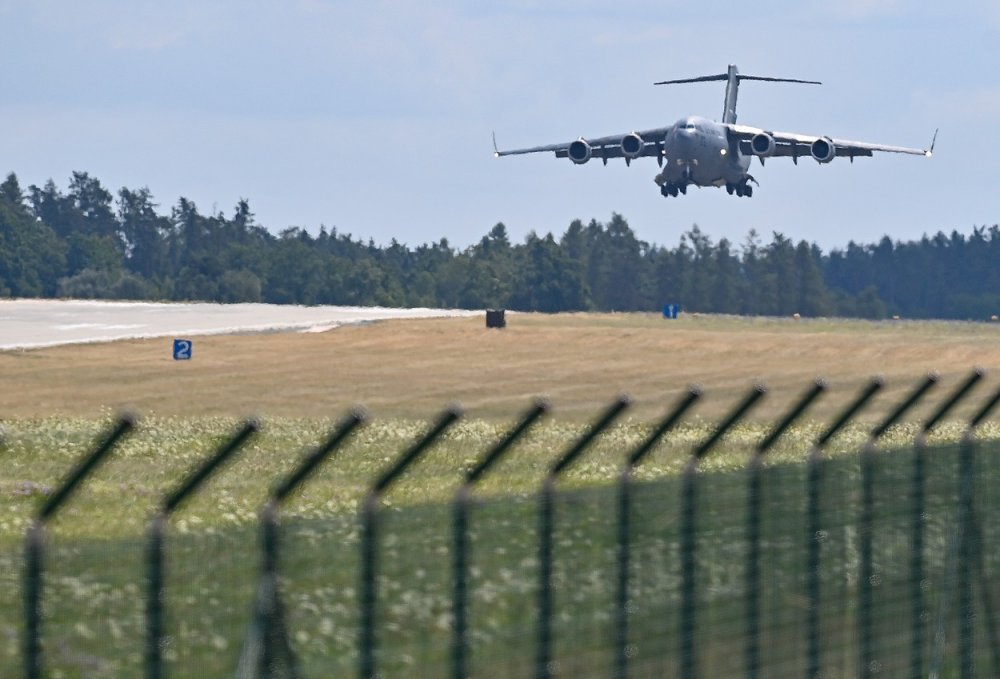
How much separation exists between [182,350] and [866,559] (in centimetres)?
4663

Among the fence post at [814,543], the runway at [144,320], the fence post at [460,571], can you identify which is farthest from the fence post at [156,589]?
the runway at [144,320]

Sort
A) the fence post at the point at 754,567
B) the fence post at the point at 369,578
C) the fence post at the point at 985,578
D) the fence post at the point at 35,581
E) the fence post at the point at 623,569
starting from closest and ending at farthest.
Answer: the fence post at the point at 35,581, the fence post at the point at 369,578, the fence post at the point at 623,569, the fence post at the point at 754,567, the fence post at the point at 985,578

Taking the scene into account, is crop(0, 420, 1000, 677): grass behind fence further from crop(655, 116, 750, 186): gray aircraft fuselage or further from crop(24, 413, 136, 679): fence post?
crop(655, 116, 750, 186): gray aircraft fuselage

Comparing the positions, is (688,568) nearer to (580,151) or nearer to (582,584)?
(582,584)

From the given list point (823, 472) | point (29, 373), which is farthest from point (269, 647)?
point (29, 373)

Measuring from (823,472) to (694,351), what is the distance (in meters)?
57.2

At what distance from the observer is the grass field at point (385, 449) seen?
443 centimetres

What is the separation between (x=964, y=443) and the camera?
7273 millimetres

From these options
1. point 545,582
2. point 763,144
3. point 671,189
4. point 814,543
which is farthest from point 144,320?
point 545,582

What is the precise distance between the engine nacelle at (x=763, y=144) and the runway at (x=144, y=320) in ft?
51.7

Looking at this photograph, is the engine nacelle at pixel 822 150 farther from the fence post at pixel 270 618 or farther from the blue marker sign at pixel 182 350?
the fence post at pixel 270 618

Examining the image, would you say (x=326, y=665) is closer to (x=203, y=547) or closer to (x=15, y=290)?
(x=203, y=547)

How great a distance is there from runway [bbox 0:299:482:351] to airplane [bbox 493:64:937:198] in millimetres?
10645

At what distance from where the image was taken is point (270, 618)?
4.58m
